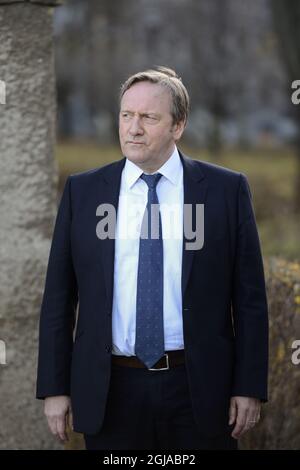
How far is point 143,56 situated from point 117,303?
1796 centimetres

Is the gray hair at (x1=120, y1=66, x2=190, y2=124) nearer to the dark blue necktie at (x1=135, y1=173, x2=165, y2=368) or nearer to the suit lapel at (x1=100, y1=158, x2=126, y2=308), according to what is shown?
the suit lapel at (x1=100, y1=158, x2=126, y2=308)

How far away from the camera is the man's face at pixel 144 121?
3299 mm

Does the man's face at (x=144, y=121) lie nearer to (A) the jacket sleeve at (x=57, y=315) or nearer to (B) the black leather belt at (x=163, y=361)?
(A) the jacket sleeve at (x=57, y=315)

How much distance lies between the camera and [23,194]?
4.32 meters

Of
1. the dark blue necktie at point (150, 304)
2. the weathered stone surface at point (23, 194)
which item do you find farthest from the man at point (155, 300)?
the weathered stone surface at point (23, 194)

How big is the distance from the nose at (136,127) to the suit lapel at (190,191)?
0.93ft

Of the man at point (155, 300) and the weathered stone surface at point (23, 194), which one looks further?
the weathered stone surface at point (23, 194)

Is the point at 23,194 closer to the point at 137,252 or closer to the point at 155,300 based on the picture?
the point at 137,252

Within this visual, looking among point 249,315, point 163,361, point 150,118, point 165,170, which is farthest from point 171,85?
point 163,361

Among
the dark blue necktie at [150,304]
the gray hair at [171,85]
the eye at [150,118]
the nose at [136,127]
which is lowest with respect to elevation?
the dark blue necktie at [150,304]

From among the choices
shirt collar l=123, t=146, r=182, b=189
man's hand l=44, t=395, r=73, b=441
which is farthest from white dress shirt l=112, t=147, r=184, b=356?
man's hand l=44, t=395, r=73, b=441

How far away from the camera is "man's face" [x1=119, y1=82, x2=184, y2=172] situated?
330cm

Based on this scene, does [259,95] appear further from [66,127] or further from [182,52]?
[66,127]

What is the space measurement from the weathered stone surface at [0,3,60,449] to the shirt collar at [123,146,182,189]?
0.97 m
